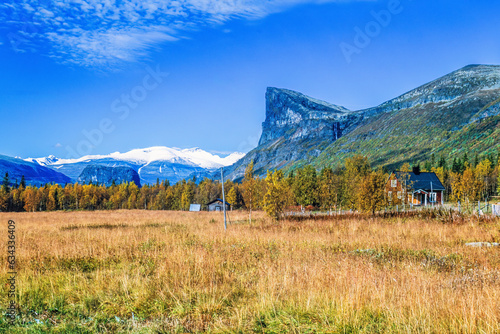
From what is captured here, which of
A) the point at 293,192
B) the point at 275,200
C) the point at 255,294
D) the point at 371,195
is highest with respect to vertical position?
the point at 293,192

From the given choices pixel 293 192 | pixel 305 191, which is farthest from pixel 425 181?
pixel 293 192

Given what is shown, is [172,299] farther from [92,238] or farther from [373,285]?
[92,238]

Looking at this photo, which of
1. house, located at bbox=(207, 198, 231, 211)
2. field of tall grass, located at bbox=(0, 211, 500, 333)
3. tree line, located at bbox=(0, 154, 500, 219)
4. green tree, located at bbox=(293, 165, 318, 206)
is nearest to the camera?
field of tall grass, located at bbox=(0, 211, 500, 333)

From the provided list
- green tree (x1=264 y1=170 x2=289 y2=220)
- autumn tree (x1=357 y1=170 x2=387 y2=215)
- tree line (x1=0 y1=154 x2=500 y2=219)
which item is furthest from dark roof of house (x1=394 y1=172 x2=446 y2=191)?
green tree (x1=264 y1=170 x2=289 y2=220)

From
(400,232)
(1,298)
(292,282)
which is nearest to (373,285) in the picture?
(292,282)

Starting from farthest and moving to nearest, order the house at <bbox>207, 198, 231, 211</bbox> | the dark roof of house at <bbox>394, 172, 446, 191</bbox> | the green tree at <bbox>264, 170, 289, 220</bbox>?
the house at <bbox>207, 198, 231, 211</bbox> → the dark roof of house at <bbox>394, 172, 446, 191</bbox> → the green tree at <bbox>264, 170, 289, 220</bbox>

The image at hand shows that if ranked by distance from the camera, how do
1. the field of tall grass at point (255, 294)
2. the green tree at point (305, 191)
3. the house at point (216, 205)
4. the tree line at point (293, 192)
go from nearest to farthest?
1. the field of tall grass at point (255, 294)
2. the tree line at point (293, 192)
3. the green tree at point (305, 191)
4. the house at point (216, 205)

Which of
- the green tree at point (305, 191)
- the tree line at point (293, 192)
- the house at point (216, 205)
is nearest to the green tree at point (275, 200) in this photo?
the tree line at point (293, 192)

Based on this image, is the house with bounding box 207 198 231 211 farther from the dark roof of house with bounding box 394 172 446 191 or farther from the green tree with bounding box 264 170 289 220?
the green tree with bounding box 264 170 289 220

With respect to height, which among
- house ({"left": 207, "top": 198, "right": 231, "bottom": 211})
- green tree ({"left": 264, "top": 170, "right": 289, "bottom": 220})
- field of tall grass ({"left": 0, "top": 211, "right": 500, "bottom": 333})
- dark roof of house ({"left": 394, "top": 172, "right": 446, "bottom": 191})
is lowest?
house ({"left": 207, "top": 198, "right": 231, "bottom": 211})

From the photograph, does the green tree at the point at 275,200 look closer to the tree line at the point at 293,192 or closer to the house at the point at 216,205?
the tree line at the point at 293,192

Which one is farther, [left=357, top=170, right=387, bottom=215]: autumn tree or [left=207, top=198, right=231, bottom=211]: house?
[left=207, top=198, right=231, bottom=211]: house

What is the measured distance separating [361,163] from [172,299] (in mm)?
87247

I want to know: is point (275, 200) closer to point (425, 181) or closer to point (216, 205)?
point (425, 181)
